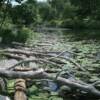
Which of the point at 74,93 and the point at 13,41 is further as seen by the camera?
the point at 13,41

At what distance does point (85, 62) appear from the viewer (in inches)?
587

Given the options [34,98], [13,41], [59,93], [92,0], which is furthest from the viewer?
[92,0]

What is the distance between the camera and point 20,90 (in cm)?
877

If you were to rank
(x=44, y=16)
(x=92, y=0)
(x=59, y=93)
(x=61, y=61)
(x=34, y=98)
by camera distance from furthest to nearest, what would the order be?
1. (x=44, y=16)
2. (x=92, y=0)
3. (x=61, y=61)
4. (x=59, y=93)
5. (x=34, y=98)

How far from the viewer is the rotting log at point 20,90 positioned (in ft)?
27.2

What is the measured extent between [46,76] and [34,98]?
2.30ft

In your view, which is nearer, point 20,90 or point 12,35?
point 20,90

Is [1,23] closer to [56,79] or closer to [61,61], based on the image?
[61,61]

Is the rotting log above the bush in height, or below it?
above

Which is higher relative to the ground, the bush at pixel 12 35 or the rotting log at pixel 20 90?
the rotting log at pixel 20 90

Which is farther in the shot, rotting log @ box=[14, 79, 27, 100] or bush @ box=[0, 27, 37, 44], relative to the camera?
bush @ box=[0, 27, 37, 44]

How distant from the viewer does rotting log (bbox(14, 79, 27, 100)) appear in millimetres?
8281

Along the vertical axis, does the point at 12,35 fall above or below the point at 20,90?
below

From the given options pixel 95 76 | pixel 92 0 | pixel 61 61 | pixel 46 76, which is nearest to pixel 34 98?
pixel 46 76
